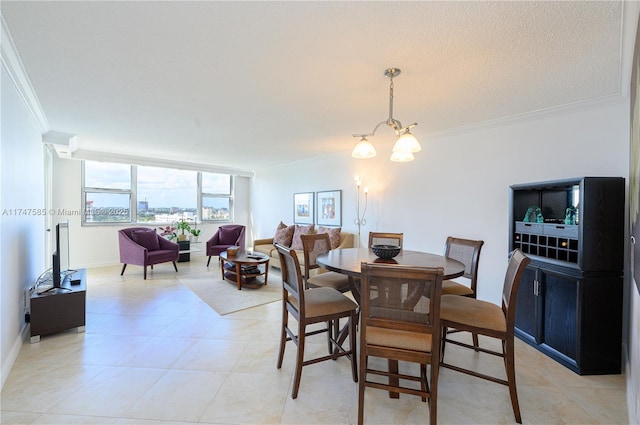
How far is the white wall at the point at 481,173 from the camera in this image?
271cm

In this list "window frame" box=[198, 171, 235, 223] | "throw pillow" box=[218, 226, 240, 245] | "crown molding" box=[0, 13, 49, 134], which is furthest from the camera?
"window frame" box=[198, 171, 235, 223]

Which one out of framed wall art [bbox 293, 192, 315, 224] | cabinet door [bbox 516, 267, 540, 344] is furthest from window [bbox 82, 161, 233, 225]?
cabinet door [bbox 516, 267, 540, 344]

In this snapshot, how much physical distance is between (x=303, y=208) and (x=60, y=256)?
4045mm

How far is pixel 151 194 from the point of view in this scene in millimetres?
6531

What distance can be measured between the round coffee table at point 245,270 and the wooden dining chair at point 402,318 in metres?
3.02

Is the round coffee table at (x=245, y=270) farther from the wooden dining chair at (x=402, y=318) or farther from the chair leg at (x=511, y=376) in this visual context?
the chair leg at (x=511, y=376)

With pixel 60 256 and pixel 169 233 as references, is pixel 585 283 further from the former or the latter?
pixel 169 233

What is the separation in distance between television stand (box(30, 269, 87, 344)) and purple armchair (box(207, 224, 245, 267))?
9.98 feet

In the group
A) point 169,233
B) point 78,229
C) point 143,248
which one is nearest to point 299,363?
point 143,248

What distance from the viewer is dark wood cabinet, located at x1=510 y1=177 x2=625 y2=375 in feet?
6.98

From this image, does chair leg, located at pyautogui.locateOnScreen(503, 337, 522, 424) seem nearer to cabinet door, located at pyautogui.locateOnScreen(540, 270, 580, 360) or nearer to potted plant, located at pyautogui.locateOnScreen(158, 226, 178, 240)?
cabinet door, located at pyautogui.locateOnScreen(540, 270, 580, 360)

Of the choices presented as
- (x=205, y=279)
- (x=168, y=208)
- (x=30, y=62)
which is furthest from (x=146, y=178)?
(x=30, y=62)

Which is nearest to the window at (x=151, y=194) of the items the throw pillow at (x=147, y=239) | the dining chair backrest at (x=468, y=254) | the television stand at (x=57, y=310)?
the throw pillow at (x=147, y=239)

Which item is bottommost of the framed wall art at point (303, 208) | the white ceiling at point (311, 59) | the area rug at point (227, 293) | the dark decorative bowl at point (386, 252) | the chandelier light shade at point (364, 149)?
the area rug at point (227, 293)
